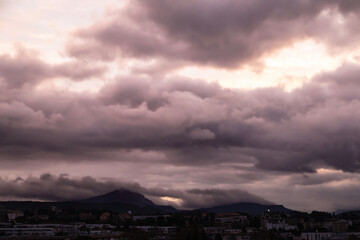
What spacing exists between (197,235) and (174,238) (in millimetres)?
10558

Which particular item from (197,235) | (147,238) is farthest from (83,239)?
(197,235)

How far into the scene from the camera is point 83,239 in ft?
640

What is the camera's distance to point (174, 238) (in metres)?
189

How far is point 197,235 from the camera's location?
181625mm

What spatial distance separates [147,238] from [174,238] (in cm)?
913

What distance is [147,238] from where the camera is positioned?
190 meters

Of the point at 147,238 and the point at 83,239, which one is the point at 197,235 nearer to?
the point at 147,238

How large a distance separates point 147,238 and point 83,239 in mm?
22751

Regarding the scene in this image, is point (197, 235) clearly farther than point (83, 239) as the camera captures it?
No

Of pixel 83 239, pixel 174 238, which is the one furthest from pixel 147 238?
pixel 83 239

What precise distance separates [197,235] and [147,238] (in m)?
18.7

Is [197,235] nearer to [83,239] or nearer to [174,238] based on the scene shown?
[174,238]

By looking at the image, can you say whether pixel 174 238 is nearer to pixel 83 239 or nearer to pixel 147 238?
pixel 147 238
